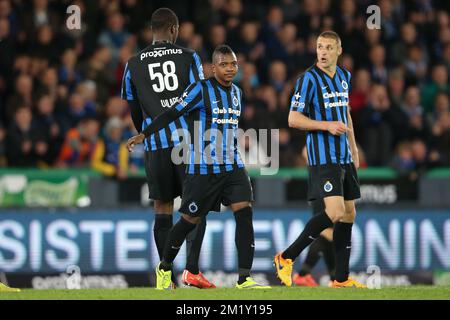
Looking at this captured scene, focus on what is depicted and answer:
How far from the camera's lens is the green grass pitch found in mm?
8312

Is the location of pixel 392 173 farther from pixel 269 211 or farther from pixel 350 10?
pixel 350 10

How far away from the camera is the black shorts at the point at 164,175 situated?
9.47 metres

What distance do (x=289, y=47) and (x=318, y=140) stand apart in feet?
24.2

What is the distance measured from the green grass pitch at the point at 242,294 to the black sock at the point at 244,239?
25 cm

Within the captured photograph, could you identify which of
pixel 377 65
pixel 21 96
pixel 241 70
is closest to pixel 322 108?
pixel 21 96

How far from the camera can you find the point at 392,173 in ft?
47.1

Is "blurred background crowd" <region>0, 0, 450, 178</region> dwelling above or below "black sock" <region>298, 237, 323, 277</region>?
above

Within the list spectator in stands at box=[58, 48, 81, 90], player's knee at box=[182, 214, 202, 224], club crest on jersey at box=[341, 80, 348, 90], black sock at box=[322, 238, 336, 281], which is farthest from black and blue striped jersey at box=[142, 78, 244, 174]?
spectator in stands at box=[58, 48, 81, 90]

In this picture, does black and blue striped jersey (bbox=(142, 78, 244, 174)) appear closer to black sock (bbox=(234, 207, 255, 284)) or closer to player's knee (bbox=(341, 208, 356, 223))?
black sock (bbox=(234, 207, 255, 284))

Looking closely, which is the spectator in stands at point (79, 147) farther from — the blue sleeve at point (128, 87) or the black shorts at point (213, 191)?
the black shorts at point (213, 191)

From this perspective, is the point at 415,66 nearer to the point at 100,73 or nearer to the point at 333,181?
the point at 100,73

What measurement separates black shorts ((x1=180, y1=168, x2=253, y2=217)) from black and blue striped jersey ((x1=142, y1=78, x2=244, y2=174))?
5cm

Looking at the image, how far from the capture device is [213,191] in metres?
9.02
